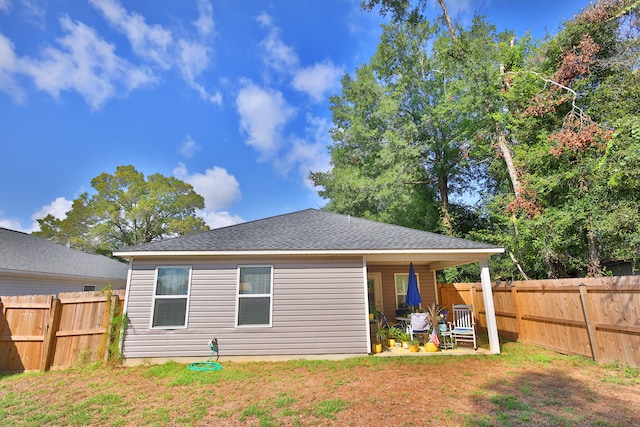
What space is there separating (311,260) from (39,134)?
14.9 meters

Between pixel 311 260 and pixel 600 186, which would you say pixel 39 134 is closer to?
pixel 311 260

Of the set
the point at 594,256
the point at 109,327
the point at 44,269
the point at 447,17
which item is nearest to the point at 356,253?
the point at 109,327

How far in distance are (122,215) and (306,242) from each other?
77.4ft

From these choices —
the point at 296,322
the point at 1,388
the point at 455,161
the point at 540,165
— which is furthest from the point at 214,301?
the point at 455,161

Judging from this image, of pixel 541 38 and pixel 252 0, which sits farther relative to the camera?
pixel 541 38

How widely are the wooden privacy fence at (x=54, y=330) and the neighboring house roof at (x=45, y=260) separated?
4809 mm

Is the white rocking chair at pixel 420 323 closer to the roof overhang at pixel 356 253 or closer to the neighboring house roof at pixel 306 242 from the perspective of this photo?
the roof overhang at pixel 356 253

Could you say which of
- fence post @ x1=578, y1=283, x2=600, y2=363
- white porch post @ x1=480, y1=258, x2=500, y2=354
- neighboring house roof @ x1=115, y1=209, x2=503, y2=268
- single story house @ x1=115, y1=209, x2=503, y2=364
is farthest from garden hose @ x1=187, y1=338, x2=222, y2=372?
fence post @ x1=578, y1=283, x2=600, y2=363

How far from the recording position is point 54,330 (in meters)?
6.78

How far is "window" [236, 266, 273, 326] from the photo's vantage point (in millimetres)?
7312

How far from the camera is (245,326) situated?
23.7 ft

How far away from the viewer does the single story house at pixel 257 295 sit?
7.12 m

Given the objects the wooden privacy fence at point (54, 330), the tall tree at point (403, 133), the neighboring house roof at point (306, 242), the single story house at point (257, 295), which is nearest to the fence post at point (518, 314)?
the single story house at point (257, 295)

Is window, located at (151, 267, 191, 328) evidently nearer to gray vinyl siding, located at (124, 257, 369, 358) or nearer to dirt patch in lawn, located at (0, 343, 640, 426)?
gray vinyl siding, located at (124, 257, 369, 358)
